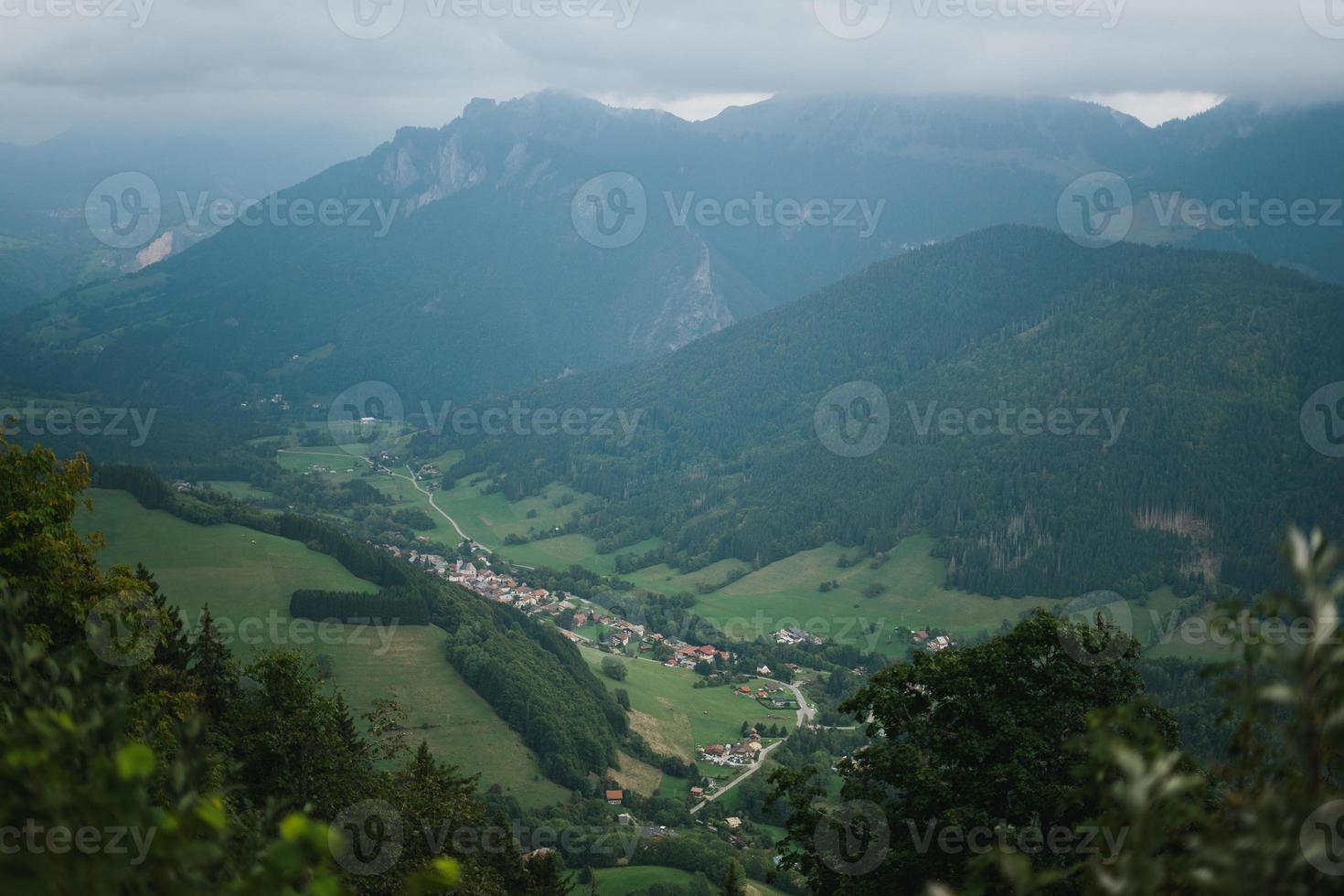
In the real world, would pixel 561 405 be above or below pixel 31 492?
below

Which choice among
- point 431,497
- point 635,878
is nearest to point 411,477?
point 431,497

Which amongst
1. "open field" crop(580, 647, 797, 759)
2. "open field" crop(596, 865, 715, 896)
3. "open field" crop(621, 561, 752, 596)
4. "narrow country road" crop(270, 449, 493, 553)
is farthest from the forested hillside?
"open field" crop(596, 865, 715, 896)

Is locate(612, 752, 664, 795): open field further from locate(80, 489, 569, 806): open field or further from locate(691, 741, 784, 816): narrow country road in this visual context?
locate(80, 489, 569, 806): open field

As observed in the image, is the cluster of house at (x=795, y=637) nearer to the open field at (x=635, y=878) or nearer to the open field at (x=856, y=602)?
the open field at (x=856, y=602)

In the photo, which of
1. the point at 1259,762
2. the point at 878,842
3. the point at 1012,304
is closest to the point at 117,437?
the point at 1012,304

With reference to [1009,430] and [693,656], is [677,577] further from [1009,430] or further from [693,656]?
[1009,430]

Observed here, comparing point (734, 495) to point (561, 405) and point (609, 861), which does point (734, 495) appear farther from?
point (609, 861)
